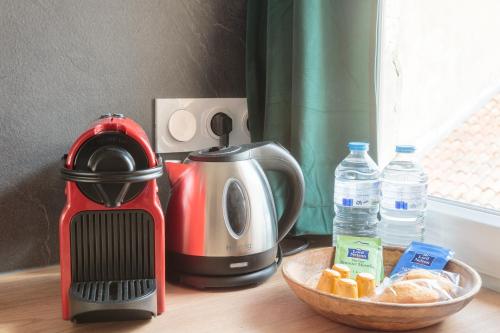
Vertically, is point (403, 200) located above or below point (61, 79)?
below

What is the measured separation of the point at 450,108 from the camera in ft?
5.11

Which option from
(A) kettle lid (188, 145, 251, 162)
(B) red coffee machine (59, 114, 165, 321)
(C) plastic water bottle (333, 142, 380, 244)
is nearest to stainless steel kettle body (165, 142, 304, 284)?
(A) kettle lid (188, 145, 251, 162)

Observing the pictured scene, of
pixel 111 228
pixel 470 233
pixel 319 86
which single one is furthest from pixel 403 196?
pixel 111 228

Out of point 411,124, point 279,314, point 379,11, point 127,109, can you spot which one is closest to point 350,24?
point 379,11

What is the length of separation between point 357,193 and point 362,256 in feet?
0.63

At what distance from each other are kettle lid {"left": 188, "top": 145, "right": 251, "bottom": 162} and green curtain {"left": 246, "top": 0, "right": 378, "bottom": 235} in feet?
0.64

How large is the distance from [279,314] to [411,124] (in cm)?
72

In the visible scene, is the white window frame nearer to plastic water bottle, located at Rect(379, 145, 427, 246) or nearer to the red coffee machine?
plastic water bottle, located at Rect(379, 145, 427, 246)

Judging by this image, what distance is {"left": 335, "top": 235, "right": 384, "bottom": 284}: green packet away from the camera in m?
0.83

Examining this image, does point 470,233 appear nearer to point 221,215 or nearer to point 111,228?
point 221,215

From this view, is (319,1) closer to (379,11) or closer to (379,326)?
(379,11)

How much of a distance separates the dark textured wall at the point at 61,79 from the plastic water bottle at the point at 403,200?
1.61ft

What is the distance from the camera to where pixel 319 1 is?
1.00 metres

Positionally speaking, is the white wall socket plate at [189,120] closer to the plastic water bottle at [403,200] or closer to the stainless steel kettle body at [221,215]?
the stainless steel kettle body at [221,215]
